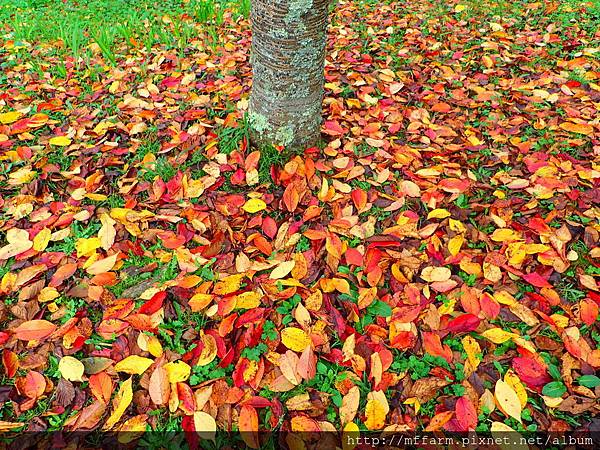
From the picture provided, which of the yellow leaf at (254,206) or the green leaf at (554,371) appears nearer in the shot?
the green leaf at (554,371)

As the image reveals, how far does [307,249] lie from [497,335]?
819 millimetres

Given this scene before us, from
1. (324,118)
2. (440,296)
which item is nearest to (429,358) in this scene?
(440,296)

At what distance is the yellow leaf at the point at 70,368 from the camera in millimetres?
1493

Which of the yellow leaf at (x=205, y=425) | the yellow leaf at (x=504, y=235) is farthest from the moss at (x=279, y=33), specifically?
the yellow leaf at (x=205, y=425)

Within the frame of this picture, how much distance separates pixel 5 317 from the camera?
1670 mm

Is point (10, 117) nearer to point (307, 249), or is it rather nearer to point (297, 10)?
point (297, 10)

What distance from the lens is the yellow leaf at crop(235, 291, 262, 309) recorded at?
168cm

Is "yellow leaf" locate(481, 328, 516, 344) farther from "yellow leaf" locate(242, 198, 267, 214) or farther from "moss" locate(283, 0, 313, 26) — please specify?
"moss" locate(283, 0, 313, 26)

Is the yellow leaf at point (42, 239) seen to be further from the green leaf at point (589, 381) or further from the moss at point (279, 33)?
the green leaf at point (589, 381)

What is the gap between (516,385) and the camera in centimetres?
147

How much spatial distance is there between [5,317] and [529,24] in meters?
4.08

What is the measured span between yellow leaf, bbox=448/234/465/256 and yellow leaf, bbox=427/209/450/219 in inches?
5.2

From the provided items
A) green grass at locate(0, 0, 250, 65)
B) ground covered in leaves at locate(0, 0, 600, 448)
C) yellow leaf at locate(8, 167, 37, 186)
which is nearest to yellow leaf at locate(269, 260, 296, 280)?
ground covered in leaves at locate(0, 0, 600, 448)

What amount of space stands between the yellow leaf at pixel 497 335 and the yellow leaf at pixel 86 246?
5.36ft
